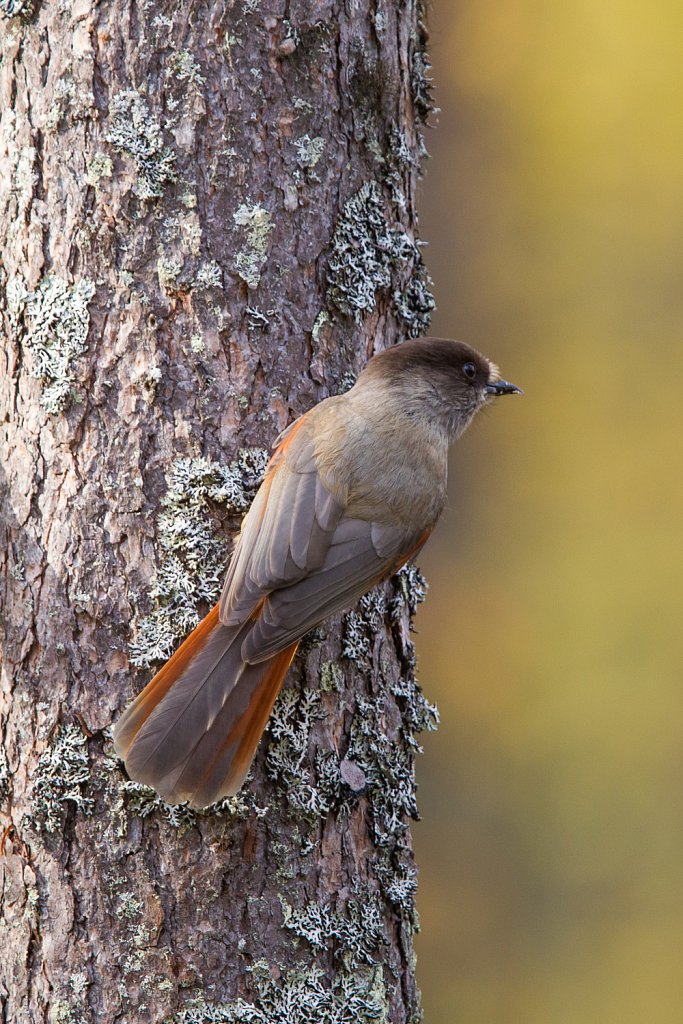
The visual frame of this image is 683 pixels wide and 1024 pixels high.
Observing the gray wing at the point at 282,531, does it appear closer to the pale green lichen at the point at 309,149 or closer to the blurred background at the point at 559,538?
the pale green lichen at the point at 309,149

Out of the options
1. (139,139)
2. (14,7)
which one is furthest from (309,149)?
(14,7)

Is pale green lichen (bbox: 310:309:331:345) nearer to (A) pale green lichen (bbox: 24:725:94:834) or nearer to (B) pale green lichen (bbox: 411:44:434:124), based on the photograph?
(B) pale green lichen (bbox: 411:44:434:124)

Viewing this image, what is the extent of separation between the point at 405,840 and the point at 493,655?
3507mm

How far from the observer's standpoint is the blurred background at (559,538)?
609 centimetres

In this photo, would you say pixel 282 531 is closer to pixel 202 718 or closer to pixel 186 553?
pixel 186 553

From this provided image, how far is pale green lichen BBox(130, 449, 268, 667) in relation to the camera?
259cm

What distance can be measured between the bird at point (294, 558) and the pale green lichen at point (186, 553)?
1.8 inches

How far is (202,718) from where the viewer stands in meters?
2.57

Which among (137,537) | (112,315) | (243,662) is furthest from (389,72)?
(243,662)

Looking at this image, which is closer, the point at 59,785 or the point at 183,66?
the point at 59,785

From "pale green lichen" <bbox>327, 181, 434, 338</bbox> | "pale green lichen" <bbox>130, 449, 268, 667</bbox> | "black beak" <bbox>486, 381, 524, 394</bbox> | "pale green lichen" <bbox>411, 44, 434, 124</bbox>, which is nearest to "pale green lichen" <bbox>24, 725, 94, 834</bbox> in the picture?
"pale green lichen" <bbox>130, 449, 268, 667</bbox>

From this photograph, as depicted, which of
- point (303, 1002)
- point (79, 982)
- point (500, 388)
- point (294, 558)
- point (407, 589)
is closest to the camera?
point (79, 982)

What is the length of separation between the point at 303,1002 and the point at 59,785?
757 millimetres

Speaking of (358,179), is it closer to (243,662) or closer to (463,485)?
(243,662)
